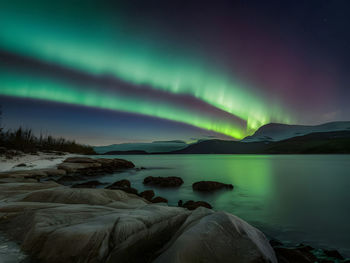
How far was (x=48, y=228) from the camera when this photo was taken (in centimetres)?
404

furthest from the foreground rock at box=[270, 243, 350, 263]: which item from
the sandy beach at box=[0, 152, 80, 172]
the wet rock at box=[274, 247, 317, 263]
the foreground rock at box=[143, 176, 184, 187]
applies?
the sandy beach at box=[0, 152, 80, 172]

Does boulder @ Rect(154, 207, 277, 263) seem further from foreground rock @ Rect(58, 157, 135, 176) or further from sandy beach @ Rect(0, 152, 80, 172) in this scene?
foreground rock @ Rect(58, 157, 135, 176)

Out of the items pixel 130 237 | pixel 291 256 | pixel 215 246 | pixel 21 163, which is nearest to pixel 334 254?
pixel 291 256

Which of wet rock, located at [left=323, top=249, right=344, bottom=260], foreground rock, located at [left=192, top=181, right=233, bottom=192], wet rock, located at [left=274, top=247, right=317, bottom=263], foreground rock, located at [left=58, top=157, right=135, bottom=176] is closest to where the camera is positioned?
wet rock, located at [left=274, top=247, right=317, bottom=263]

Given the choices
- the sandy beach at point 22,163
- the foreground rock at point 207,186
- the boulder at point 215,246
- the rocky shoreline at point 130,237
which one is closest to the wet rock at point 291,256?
the rocky shoreline at point 130,237

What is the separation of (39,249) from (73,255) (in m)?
0.84

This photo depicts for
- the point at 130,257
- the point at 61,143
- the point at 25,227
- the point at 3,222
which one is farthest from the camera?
the point at 61,143

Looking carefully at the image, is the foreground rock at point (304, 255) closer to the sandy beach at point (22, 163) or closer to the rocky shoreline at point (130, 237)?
the rocky shoreline at point (130, 237)

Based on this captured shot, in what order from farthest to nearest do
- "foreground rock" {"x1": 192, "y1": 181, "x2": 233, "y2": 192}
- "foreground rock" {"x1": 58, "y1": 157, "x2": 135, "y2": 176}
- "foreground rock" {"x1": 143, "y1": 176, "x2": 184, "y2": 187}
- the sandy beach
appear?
1. "foreground rock" {"x1": 58, "y1": 157, "x2": 135, "y2": 176}
2. the sandy beach
3. "foreground rock" {"x1": 143, "y1": 176, "x2": 184, "y2": 187}
4. "foreground rock" {"x1": 192, "y1": 181, "x2": 233, "y2": 192}

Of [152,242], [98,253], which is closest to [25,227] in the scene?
[98,253]

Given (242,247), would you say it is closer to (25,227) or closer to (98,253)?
(98,253)

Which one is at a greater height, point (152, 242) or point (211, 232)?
point (211, 232)

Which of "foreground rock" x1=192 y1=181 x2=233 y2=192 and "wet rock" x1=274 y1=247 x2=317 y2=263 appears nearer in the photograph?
"wet rock" x1=274 y1=247 x2=317 y2=263

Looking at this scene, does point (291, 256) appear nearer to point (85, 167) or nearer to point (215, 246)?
point (215, 246)
